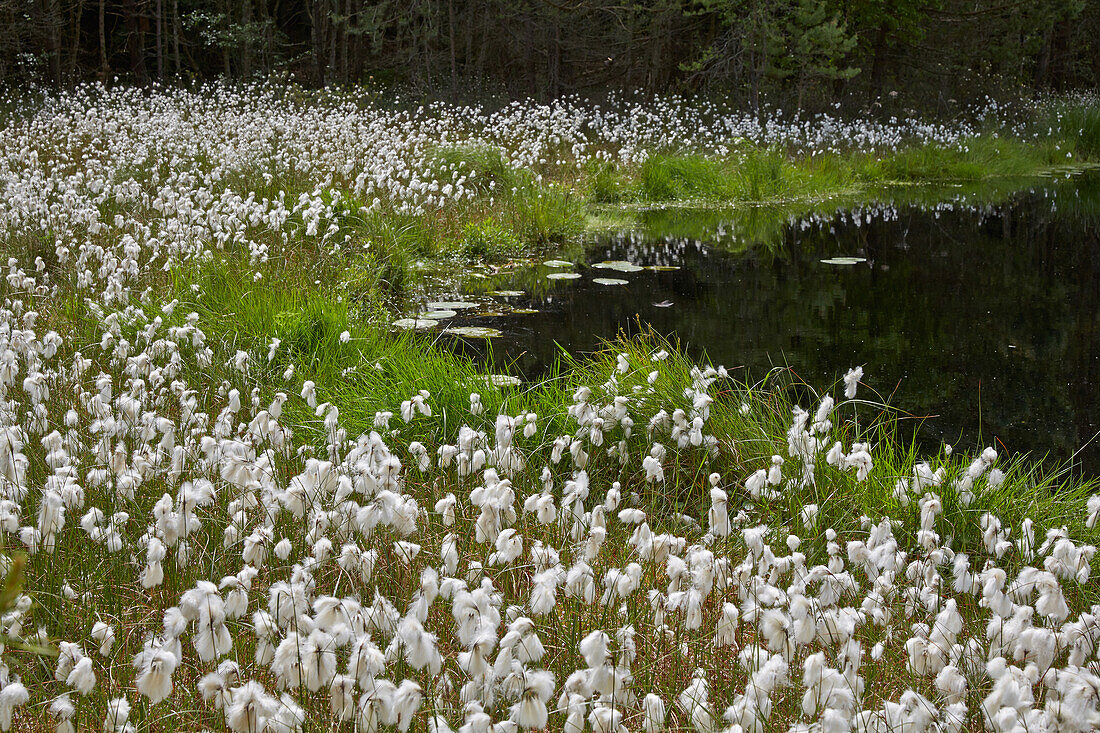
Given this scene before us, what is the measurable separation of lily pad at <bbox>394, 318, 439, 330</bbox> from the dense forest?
12776 mm

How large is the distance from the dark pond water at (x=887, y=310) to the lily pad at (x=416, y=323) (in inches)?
13.1

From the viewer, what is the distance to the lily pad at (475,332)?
639 cm

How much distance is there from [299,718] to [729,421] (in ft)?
8.32

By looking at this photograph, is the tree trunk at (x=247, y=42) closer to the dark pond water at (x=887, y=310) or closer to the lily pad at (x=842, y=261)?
the dark pond water at (x=887, y=310)

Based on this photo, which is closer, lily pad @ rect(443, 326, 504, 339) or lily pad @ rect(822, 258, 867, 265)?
lily pad @ rect(443, 326, 504, 339)

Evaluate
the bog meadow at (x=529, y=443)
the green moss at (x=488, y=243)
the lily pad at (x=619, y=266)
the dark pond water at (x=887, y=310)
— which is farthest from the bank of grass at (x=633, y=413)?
the green moss at (x=488, y=243)

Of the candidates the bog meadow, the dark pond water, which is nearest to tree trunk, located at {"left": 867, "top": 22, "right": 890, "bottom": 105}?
the bog meadow

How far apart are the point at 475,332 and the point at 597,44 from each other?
751 inches

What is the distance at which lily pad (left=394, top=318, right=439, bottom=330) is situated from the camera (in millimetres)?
6344

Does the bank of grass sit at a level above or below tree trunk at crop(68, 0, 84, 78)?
below

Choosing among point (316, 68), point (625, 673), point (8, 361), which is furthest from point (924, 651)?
point (316, 68)

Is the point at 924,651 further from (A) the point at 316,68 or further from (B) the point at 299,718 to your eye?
(A) the point at 316,68

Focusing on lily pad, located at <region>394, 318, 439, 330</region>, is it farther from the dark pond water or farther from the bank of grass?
the bank of grass

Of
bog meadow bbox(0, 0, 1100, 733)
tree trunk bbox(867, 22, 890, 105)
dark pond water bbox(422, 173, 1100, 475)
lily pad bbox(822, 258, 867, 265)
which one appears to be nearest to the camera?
bog meadow bbox(0, 0, 1100, 733)
